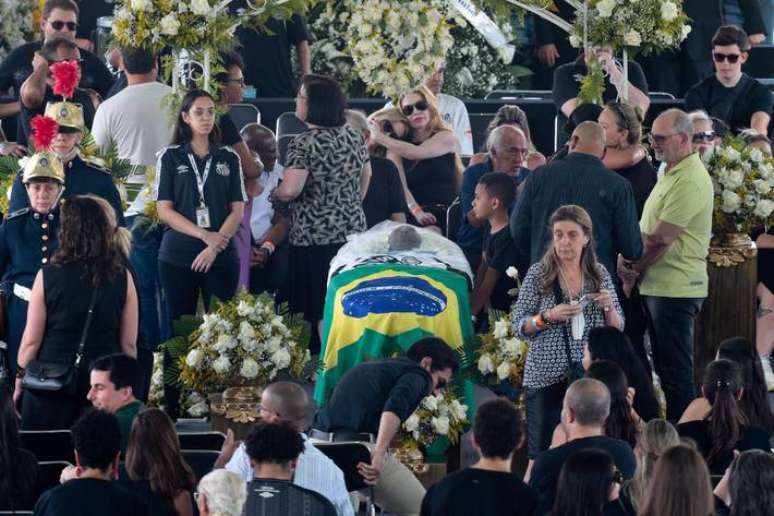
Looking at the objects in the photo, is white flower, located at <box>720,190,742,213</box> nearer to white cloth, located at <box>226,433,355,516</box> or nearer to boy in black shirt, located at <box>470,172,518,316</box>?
boy in black shirt, located at <box>470,172,518,316</box>

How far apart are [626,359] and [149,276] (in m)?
3.23

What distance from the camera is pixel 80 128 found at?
1009cm

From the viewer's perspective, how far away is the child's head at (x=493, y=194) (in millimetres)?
10172

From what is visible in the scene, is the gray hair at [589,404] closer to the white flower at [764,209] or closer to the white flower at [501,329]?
the white flower at [501,329]

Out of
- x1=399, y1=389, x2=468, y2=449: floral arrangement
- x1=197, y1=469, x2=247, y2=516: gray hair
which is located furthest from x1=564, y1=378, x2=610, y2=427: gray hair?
x1=399, y1=389, x2=468, y2=449: floral arrangement

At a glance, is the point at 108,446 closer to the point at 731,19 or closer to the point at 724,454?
the point at 724,454

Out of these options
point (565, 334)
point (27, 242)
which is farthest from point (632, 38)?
point (27, 242)

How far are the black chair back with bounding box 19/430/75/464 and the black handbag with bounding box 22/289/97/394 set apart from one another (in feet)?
2.11

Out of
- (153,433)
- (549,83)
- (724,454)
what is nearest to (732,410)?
(724,454)

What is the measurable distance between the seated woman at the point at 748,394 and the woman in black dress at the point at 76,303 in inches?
100

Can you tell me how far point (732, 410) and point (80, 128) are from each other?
13.1 feet

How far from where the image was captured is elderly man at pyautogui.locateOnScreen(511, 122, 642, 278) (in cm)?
945

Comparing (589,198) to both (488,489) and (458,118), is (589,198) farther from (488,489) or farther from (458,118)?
(458,118)

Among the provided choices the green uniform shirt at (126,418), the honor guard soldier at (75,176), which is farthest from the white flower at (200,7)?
the green uniform shirt at (126,418)
